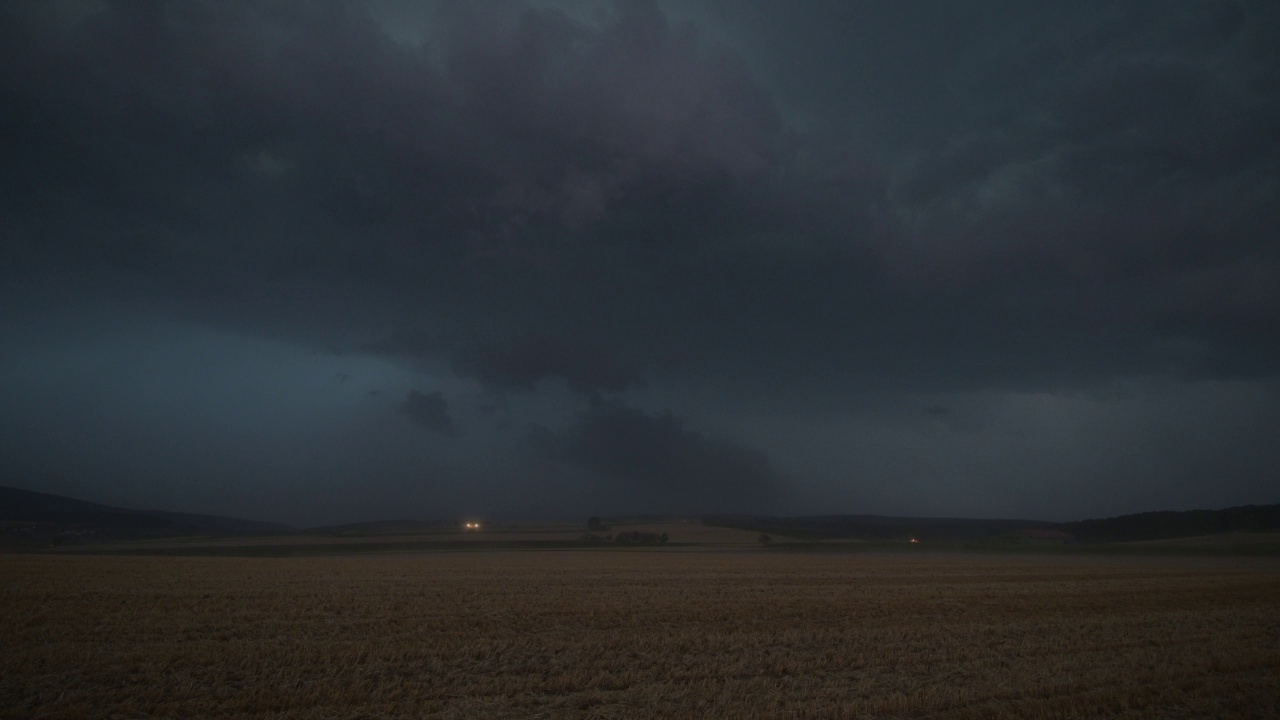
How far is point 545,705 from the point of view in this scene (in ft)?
33.5

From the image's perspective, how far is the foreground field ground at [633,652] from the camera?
10188mm

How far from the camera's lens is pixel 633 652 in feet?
45.6

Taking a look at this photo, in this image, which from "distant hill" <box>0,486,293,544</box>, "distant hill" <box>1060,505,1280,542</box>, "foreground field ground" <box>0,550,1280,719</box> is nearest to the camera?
"foreground field ground" <box>0,550,1280,719</box>

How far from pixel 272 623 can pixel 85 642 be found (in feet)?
12.7

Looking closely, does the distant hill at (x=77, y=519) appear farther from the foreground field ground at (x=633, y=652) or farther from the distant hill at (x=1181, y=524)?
the distant hill at (x=1181, y=524)

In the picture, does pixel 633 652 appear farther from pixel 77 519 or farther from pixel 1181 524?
pixel 77 519

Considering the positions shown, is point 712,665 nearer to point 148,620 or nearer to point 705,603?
point 705,603

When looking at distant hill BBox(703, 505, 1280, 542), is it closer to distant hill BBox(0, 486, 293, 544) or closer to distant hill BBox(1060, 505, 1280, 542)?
distant hill BBox(1060, 505, 1280, 542)

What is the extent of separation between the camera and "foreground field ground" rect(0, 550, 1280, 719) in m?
10.2

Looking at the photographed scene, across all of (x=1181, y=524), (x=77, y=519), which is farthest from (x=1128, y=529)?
(x=77, y=519)

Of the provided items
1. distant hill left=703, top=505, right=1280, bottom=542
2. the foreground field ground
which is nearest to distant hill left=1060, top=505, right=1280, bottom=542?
distant hill left=703, top=505, right=1280, bottom=542

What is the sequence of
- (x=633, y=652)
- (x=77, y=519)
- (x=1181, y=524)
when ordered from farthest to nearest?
(x=77, y=519) → (x=1181, y=524) → (x=633, y=652)

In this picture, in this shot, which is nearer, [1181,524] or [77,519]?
[1181,524]

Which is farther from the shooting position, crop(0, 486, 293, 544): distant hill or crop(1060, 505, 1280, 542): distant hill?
crop(0, 486, 293, 544): distant hill
